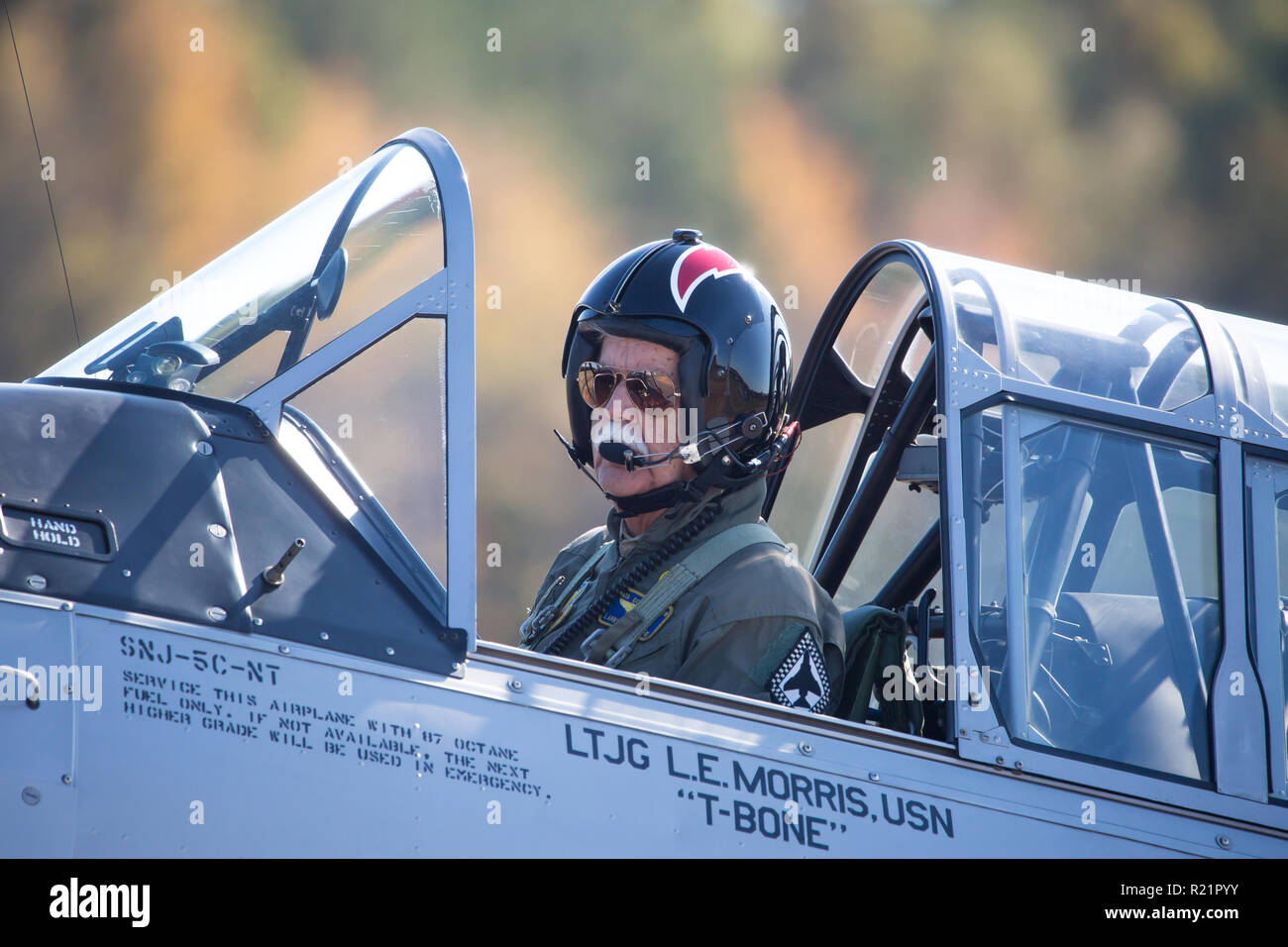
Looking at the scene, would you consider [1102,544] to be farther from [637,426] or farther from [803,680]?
[637,426]

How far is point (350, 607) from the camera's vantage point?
1.79 metres

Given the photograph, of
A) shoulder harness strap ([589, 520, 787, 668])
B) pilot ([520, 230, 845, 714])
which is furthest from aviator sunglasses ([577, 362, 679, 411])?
shoulder harness strap ([589, 520, 787, 668])

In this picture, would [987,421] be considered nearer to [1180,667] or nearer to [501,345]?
[1180,667]

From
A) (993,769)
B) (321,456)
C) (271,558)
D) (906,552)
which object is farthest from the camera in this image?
(906,552)

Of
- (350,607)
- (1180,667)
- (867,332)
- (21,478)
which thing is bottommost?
(1180,667)

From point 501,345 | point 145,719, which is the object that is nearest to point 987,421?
point 145,719

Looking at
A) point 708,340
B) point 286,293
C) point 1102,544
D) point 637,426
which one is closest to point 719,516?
point 637,426

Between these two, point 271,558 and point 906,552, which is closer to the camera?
point 271,558

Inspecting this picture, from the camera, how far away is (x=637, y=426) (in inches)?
102

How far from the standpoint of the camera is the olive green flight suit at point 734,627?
217cm

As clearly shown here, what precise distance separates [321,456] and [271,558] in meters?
0.20
